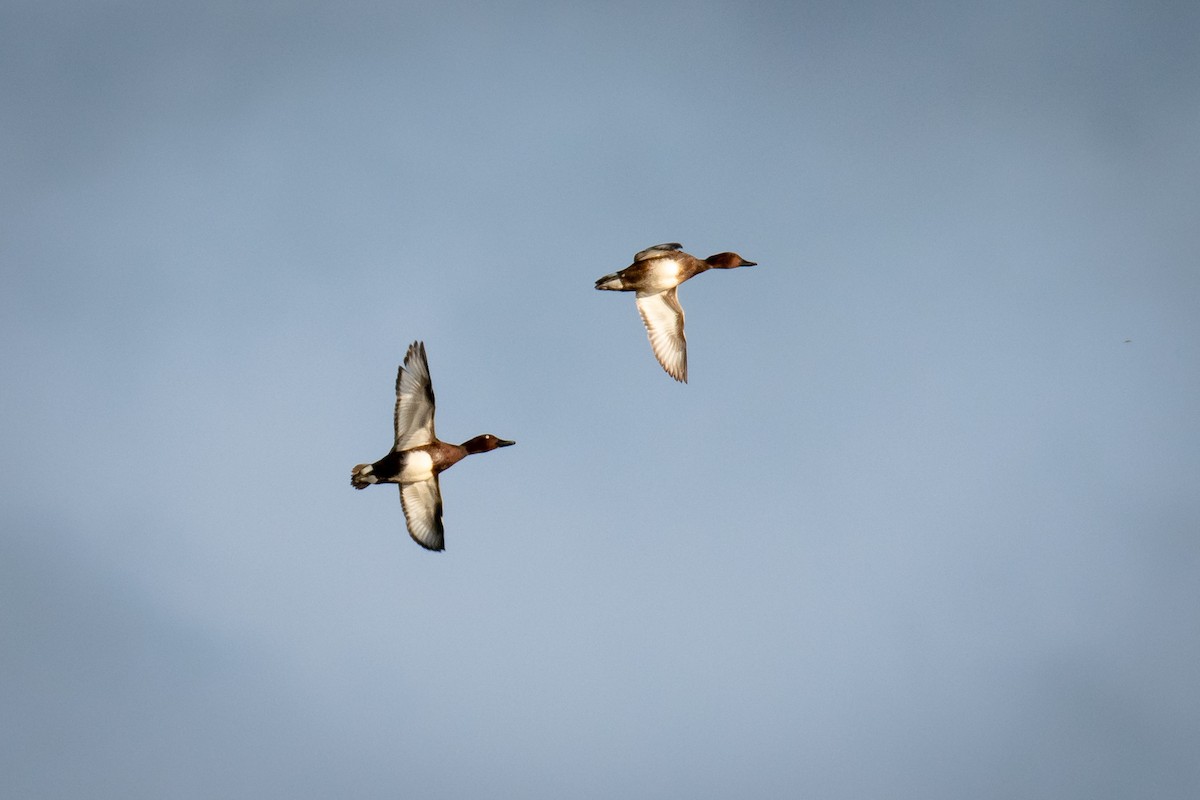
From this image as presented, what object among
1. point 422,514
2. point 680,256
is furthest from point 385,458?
point 680,256

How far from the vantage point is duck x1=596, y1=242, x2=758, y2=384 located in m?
25.3

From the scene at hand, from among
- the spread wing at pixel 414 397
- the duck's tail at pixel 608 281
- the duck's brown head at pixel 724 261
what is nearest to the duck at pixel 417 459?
the spread wing at pixel 414 397

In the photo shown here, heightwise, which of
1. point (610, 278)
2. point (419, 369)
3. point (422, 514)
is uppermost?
point (610, 278)

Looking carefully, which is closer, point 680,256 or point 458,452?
point 458,452

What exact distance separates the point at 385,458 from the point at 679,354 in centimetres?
750

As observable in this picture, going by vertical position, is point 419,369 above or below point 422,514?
above

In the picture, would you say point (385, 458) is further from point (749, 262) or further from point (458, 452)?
point (749, 262)

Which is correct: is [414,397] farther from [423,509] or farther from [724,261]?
[724,261]

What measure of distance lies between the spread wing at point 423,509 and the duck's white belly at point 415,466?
0.30 m

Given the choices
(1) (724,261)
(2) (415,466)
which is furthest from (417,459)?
(1) (724,261)

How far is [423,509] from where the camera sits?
75.3 feet

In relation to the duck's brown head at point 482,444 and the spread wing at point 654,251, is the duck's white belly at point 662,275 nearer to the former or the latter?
the spread wing at point 654,251

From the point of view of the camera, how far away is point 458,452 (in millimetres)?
22938

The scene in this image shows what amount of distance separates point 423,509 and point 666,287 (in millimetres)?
7568
